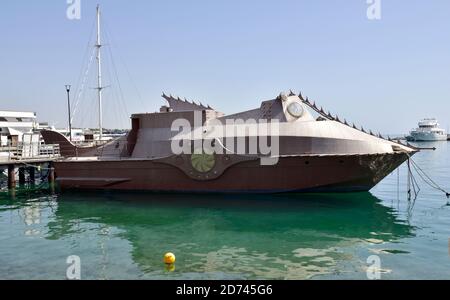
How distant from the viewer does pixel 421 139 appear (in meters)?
123

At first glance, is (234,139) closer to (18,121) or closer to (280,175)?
(280,175)

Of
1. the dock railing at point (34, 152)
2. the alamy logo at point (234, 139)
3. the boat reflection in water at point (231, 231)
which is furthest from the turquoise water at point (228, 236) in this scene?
the dock railing at point (34, 152)

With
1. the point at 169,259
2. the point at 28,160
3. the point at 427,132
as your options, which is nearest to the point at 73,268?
the point at 169,259

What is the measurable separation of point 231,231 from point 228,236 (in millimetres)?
736

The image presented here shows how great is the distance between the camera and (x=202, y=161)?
68.0 feet

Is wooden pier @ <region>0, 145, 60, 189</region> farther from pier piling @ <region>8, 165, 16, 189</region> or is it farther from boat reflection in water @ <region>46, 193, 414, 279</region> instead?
boat reflection in water @ <region>46, 193, 414, 279</region>

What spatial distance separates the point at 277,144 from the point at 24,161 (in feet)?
59.3

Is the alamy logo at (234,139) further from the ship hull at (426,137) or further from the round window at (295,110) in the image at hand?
the ship hull at (426,137)

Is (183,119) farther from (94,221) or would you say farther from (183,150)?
(94,221)

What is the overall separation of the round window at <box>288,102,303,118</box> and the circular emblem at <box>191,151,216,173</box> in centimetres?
471

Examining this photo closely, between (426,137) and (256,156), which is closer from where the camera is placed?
(256,156)

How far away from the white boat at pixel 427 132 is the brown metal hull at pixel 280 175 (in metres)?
A: 114

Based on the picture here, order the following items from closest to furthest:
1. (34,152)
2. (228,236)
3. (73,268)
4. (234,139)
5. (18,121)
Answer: (73,268) < (228,236) < (234,139) < (34,152) < (18,121)

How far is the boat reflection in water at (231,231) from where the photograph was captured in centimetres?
1062
